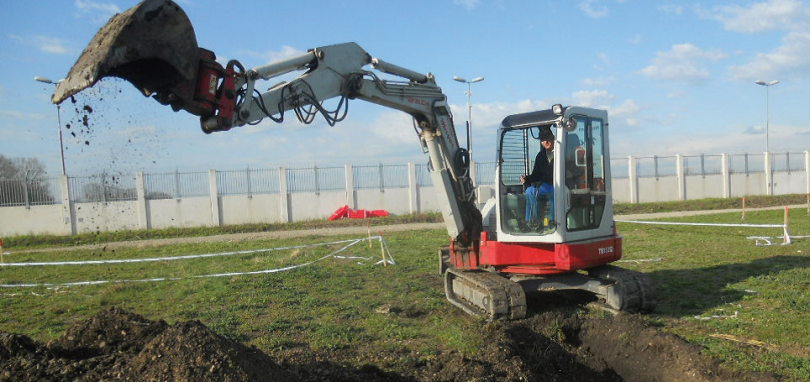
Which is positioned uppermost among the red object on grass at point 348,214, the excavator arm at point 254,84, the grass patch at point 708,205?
the excavator arm at point 254,84

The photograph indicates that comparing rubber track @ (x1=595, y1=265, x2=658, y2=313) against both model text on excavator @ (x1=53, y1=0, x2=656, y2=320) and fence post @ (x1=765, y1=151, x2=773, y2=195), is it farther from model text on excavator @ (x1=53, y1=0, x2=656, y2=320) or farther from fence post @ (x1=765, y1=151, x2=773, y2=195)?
fence post @ (x1=765, y1=151, x2=773, y2=195)

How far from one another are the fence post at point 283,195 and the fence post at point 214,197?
9.94 ft

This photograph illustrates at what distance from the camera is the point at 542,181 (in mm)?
7480

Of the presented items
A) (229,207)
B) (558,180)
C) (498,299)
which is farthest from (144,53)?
(229,207)

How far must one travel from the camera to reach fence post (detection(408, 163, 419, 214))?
3073cm

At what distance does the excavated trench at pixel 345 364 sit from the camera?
14.2ft

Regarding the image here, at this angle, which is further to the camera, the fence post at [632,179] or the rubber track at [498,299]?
the fence post at [632,179]

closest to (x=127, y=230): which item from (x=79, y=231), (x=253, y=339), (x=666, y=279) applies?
(x=79, y=231)

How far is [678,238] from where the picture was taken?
15.6 m

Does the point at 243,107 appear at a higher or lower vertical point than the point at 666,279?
higher

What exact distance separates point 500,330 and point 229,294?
5.39 metres

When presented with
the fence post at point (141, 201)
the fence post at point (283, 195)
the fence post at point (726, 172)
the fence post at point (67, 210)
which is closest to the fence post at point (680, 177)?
the fence post at point (726, 172)

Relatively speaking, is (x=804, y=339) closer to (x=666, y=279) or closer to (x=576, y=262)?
(x=576, y=262)

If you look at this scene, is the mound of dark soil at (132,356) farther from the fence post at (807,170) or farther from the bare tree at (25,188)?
the fence post at (807,170)
